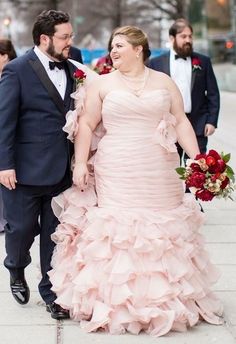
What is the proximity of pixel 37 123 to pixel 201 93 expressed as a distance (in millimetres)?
3605

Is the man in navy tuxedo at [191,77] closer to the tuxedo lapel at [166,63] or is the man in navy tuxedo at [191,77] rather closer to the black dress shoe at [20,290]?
the tuxedo lapel at [166,63]

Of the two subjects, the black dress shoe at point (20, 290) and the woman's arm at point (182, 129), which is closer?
the woman's arm at point (182, 129)

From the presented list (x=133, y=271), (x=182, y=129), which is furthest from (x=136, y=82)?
(x=133, y=271)

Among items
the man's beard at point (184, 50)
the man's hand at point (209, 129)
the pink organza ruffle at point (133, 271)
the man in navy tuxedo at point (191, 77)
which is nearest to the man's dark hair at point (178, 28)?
the man in navy tuxedo at point (191, 77)

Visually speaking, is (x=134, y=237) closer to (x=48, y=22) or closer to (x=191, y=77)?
(x=48, y=22)

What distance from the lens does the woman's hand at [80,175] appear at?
5.43 meters

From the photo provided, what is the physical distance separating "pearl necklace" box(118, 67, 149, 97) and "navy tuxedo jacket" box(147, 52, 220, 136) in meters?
3.22

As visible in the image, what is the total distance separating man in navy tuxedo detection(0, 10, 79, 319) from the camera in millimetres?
5434

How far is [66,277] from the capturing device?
5504 millimetres

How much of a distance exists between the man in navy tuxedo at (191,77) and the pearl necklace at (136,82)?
10.4 feet

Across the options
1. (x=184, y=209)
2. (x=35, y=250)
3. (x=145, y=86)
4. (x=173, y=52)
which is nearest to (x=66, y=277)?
(x=184, y=209)

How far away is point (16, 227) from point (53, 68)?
1.05 m

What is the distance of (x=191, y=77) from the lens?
870cm

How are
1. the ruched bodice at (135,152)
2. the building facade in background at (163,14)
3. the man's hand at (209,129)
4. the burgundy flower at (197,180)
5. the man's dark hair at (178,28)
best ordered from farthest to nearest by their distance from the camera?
the building facade in background at (163,14) → the man's hand at (209,129) → the man's dark hair at (178,28) → the ruched bodice at (135,152) → the burgundy flower at (197,180)
